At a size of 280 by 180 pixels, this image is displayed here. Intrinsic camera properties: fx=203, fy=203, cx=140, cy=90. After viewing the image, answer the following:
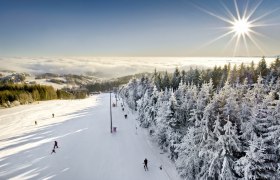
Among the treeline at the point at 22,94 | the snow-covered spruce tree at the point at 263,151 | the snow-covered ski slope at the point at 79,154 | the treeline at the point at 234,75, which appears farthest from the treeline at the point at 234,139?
the treeline at the point at 22,94

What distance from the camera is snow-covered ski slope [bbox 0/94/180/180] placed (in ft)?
82.9

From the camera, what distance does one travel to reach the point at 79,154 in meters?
31.2

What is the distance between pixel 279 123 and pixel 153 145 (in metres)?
23.6

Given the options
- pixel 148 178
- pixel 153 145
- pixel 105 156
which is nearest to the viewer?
pixel 148 178

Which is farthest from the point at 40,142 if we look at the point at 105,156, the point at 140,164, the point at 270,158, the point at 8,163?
the point at 270,158

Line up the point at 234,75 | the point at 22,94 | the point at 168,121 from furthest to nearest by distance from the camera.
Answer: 1. the point at 22,94
2. the point at 234,75
3. the point at 168,121

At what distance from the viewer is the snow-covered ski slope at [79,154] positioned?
25.3m

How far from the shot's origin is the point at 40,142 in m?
36.6

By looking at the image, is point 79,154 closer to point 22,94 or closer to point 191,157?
point 191,157

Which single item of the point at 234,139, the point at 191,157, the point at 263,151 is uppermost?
the point at 263,151

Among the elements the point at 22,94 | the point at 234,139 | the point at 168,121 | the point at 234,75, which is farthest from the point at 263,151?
the point at 22,94

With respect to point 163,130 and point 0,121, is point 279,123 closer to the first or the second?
point 163,130

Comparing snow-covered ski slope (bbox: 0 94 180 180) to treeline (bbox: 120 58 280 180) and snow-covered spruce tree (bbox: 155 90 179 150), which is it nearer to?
snow-covered spruce tree (bbox: 155 90 179 150)

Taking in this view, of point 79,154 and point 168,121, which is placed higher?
point 168,121
